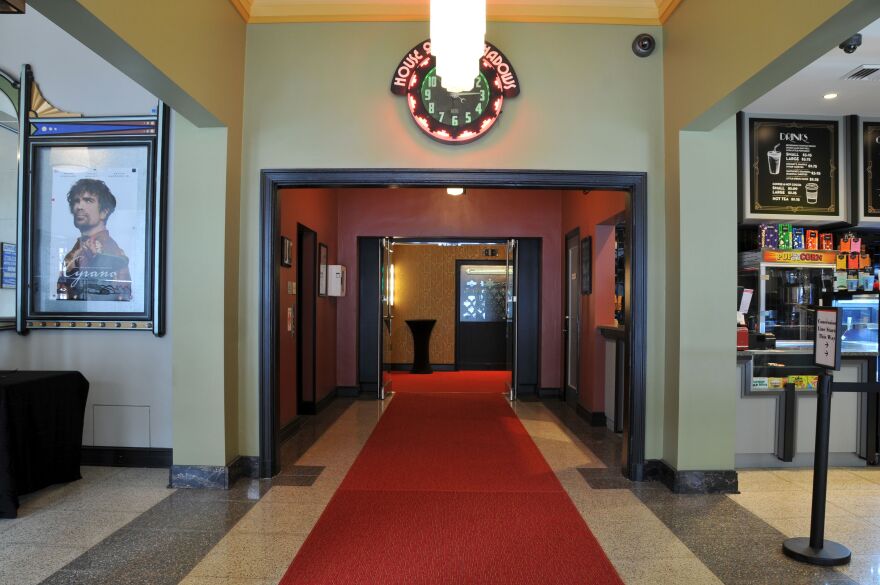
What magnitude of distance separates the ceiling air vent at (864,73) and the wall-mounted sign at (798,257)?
1.54 m

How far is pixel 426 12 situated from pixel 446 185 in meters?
1.29

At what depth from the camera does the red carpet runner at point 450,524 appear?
280 centimetres

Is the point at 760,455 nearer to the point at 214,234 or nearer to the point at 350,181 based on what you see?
the point at 350,181

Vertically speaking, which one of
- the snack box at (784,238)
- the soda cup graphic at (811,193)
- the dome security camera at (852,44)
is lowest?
the snack box at (784,238)

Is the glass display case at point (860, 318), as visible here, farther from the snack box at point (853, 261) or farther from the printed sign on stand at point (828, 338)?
the printed sign on stand at point (828, 338)

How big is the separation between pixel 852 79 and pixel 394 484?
4.67m

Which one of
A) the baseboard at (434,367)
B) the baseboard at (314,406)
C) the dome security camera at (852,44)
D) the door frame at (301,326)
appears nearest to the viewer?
the dome security camera at (852,44)

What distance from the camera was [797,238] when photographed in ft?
18.4

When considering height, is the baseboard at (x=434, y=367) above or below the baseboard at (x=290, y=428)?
below

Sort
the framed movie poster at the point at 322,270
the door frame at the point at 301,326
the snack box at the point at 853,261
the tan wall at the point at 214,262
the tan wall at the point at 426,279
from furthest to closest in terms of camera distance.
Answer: the tan wall at the point at 426,279, the framed movie poster at the point at 322,270, the door frame at the point at 301,326, the snack box at the point at 853,261, the tan wall at the point at 214,262

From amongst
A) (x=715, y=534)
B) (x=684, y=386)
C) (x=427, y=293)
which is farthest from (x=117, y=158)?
(x=427, y=293)

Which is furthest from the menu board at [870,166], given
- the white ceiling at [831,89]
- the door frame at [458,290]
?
the door frame at [458,290]

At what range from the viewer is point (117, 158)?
4.55 metres

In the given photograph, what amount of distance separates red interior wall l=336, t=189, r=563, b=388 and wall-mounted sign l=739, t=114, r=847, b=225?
3124 millimetres
